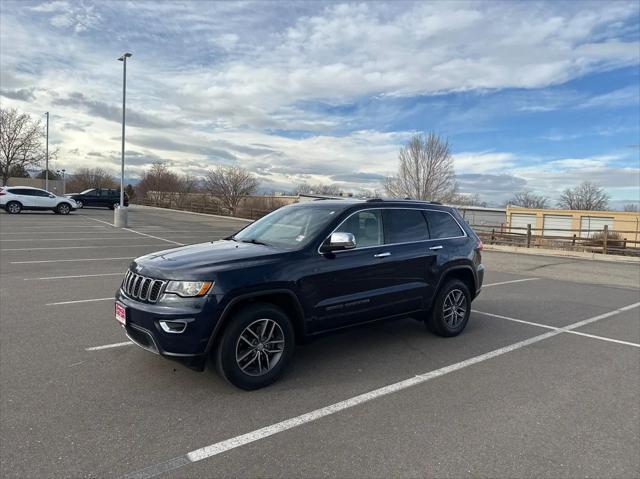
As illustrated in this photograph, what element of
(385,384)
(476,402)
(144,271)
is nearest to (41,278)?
(144,271)

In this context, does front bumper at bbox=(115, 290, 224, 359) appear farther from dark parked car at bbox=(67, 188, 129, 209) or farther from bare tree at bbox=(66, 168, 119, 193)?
bare tree at bbox=(66, 168, 119, 193)

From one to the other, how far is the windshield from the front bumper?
1.09 metres

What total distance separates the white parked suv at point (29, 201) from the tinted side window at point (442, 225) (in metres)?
28.4

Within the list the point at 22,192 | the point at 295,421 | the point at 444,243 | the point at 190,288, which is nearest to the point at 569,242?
the point at 444,243

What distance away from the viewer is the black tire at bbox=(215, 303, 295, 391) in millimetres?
3885

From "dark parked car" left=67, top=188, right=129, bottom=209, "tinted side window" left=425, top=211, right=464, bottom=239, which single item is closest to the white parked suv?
"dark parked car" left=67, top=188, right=129, bottom=209

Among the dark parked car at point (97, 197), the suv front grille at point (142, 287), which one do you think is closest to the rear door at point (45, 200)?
the dark parked car at point (97, 197)

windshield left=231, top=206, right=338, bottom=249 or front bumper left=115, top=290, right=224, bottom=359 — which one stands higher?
windshield left=231, top=206, right=338, bottom=249

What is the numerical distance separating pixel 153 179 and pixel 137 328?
2231 inches

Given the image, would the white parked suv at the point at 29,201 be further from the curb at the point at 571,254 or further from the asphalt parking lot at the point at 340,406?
the curb at the point at 571,254

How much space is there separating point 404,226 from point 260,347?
235 cm

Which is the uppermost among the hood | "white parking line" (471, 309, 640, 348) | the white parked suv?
the white parked suv

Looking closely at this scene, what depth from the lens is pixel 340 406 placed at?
384 centimetres

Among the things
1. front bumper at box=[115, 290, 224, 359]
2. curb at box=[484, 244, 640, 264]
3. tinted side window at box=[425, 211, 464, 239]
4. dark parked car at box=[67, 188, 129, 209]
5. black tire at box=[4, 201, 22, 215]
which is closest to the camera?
front bumper at box=[115, 290, 224, 359]
